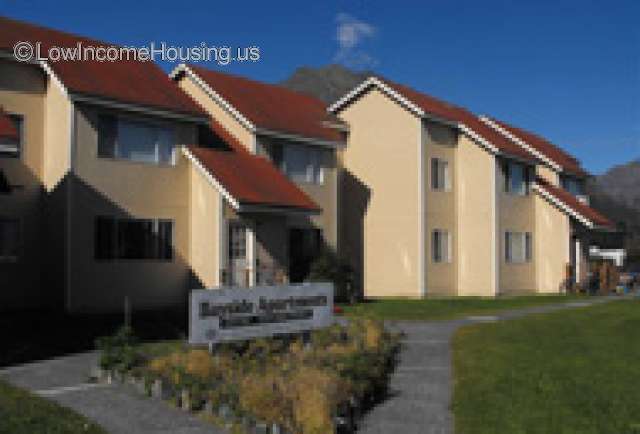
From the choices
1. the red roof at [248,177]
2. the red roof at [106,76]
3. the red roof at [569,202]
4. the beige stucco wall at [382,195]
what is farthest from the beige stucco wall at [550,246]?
the red roof at [106,76]

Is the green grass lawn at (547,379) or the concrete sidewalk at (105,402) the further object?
the green grass lawn at (547,379)

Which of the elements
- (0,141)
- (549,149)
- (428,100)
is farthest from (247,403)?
(549,149)

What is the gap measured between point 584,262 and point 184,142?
22014mm

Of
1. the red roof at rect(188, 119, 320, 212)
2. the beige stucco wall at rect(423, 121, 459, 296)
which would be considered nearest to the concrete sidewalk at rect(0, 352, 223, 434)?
the red roof at rect(188, 119, 320, 212)

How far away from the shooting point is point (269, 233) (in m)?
25.0

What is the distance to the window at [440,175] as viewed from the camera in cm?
3172

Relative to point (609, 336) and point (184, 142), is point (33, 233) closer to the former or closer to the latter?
point (184, 142)

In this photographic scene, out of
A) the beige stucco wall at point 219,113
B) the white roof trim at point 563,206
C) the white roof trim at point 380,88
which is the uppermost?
the white roof trim at point 380,88

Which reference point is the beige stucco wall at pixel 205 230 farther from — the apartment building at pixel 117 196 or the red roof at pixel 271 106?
the red roof at pixel 271 106

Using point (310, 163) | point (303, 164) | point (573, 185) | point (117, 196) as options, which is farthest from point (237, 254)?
point (573, 185)

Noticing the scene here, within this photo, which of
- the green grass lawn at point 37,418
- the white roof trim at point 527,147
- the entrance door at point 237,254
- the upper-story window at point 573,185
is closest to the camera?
the green grass lawn at point 37,418

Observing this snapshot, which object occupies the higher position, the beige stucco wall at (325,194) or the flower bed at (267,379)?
the beige stucco wall at (325,194)

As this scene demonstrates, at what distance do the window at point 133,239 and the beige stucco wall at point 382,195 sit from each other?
994 cm

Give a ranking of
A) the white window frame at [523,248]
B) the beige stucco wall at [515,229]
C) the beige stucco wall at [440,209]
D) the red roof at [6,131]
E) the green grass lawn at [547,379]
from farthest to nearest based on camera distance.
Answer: the white window frame at [523,248] < the beige stucco wall at [515,229] < the beige stucco wall at [440,209] < the red roof at [6,131] < the green grass lawn at [547,379]
